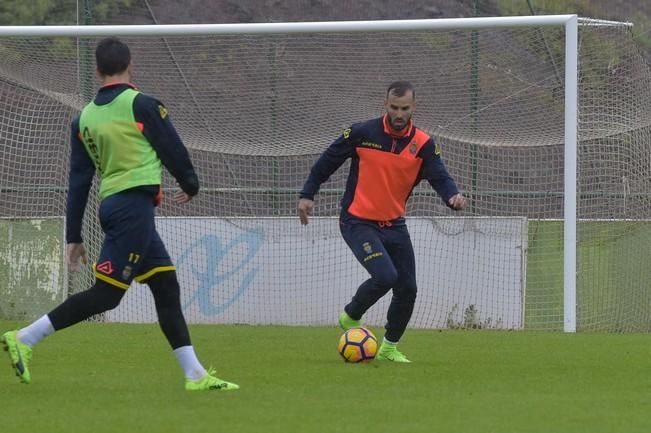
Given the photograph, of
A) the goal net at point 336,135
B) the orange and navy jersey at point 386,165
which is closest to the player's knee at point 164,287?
the orange and navy jersey at point 386,165

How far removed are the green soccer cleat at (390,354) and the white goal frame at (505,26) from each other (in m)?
3.86

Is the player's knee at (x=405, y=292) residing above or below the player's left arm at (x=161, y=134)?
below

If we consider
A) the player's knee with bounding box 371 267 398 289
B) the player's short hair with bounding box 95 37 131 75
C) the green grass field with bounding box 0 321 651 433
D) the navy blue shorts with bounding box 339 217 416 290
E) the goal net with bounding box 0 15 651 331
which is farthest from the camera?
the goal net with bounding box 0 15 651 331

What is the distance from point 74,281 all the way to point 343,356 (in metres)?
6.37

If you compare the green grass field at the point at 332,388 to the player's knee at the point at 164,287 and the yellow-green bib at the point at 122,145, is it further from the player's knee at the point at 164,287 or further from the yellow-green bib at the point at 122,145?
the yellow-green bib at the point at 122,145

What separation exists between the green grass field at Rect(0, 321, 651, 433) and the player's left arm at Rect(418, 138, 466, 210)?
1209 millimetres

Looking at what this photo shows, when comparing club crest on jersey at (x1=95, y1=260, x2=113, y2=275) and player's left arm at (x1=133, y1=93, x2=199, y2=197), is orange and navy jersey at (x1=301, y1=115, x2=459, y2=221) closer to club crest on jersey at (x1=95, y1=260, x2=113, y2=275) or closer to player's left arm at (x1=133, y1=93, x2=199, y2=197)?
player's left arm at (x1=133, y1=93, x2=199, y2=197)

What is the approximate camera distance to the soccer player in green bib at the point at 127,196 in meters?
7.39

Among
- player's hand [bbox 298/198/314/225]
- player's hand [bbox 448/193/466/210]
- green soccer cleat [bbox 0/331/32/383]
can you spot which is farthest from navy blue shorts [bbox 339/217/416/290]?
green soccer cleat [bbox 0/331/32/383]

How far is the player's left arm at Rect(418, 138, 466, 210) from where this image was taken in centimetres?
935

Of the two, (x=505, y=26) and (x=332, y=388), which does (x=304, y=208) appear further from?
(x=505, y=26)

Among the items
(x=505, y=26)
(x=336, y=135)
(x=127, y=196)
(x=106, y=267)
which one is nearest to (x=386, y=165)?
(x=127, y=196)

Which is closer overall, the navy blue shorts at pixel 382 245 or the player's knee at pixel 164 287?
the player's knee at pixel 164 287

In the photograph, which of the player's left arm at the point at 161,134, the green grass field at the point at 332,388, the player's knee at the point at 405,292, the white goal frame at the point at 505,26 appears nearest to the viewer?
the green grass field at the point at 332,388
